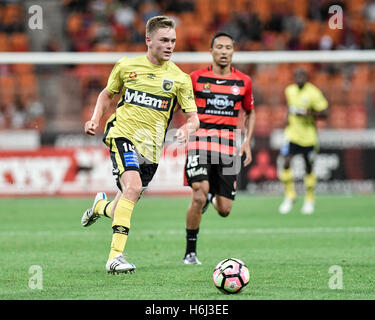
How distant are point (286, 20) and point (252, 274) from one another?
50.9 feet

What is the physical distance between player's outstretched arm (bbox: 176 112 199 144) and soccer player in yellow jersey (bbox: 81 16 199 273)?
0.03ft

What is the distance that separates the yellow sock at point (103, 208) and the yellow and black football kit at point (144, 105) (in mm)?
481

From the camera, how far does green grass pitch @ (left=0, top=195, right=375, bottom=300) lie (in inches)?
264

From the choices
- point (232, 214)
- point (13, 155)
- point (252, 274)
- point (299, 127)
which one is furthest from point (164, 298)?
point (13, 155)

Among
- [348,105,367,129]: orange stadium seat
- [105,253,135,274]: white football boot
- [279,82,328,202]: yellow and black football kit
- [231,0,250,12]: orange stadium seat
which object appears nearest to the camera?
[105,253,135,274]: white football boot

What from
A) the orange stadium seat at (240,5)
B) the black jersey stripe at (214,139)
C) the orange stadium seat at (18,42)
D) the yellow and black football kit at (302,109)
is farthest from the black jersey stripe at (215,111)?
the orange stadium seat at (240,5)

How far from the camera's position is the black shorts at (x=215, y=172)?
28.4 ft

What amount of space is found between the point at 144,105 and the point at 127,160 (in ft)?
1.95

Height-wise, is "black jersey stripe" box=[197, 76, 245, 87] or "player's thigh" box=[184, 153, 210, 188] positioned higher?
"black jersey stripe" box=[197, 76, 245, 87]

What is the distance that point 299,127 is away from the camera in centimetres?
1505

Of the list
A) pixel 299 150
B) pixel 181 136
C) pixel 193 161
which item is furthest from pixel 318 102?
pixel 181 136

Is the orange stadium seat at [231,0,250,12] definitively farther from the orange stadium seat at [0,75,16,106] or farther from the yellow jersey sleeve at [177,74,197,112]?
the yellow jersey sleeve at [177,74,197,112]

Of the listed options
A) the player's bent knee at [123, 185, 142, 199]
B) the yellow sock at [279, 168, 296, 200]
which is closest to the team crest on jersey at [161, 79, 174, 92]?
the player's bent knee at [123, 185, 142, 199]

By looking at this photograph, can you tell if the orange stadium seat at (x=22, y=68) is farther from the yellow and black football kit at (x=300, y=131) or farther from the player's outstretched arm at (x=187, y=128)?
the player's outstretched arm at (x=187, y=128)
